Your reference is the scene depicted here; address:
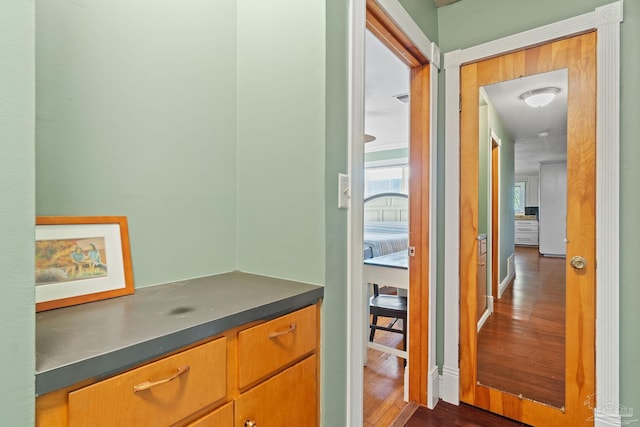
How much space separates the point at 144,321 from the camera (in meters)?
0.80

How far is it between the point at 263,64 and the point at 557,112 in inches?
64.0

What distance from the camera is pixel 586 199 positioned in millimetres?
1629

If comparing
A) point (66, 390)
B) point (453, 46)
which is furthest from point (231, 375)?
point (453, 46)

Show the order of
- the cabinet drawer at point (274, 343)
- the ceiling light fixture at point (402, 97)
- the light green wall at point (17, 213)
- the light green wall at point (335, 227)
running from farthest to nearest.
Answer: the ceiling light fixture at point (402, 97), the light green wall at point (335, 227), the cabinet drawer at point (274, 343), the light green wall at point (17, 213)

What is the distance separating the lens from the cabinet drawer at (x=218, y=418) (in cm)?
80

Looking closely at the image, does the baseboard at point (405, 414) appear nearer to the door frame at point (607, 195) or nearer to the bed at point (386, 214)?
the door frame at point (607, 195)

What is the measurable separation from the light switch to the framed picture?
78 centimetres

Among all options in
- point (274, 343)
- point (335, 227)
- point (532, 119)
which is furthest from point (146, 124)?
point (532, 119)

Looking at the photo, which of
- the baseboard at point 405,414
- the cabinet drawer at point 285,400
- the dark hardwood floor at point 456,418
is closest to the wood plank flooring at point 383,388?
the baseboard at point 405,414

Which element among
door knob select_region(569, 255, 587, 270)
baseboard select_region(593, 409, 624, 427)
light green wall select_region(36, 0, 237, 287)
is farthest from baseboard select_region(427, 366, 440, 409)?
light green wall select_region(36, 0, 237, 287)

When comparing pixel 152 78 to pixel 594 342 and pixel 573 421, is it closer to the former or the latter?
pixel 594 342

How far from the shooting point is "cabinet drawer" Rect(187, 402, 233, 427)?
800 mm

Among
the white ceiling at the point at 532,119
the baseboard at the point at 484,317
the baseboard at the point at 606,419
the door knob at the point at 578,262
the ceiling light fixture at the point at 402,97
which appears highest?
the ceiling light fixture at the point at 402,97

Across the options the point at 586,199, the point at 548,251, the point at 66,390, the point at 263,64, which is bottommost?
the point at 66,390
